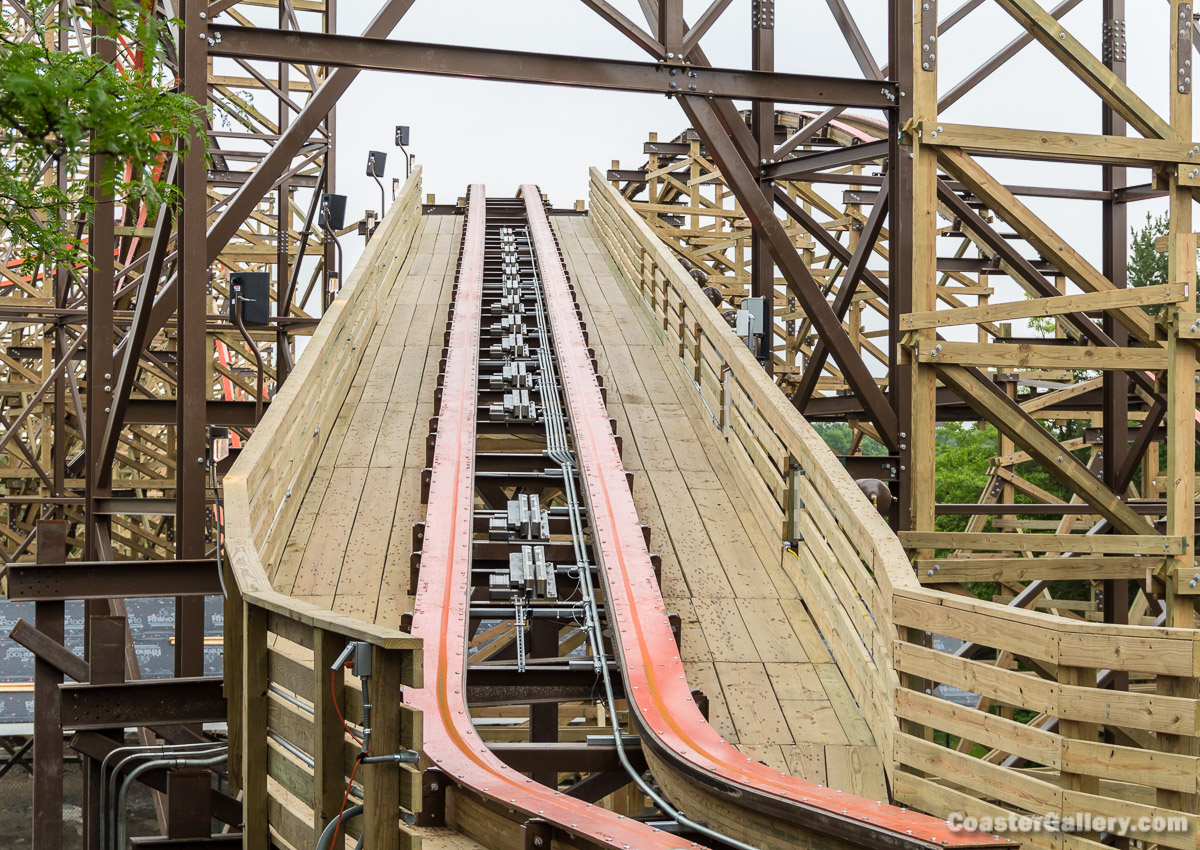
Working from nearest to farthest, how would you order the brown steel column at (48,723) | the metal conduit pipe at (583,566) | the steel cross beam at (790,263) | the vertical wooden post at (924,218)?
the metal conduit pipe at (583,566), the brown steel column at (48,723), the vertical wooden post at (924,218), the steel cross beam at (790,263)

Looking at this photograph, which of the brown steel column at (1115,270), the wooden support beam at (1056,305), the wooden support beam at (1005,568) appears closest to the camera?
the wooden support beam at (1056,305)

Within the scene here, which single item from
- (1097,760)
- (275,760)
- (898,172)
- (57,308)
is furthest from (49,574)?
(57,308)

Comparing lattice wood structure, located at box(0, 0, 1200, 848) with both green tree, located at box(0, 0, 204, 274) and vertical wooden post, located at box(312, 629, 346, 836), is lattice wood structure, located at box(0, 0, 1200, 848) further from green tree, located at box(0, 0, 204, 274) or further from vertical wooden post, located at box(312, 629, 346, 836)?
green tree, located at box(0, 0, 204, 274)

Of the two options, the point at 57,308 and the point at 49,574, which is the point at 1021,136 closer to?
the point at 49,574

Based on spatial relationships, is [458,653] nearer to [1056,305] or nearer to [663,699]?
[663,699]

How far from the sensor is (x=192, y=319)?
26.2ft

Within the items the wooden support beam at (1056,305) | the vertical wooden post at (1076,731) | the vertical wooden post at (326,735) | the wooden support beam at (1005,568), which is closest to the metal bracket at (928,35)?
the wooden support beam at (1056,305)

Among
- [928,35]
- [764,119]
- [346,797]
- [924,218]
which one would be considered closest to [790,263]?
[924,218]

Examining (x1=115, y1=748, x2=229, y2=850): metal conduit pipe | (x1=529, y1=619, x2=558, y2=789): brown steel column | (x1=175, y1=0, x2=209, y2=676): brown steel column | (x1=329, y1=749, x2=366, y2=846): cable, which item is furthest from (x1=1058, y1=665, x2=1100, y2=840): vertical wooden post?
(x1=175, y1=0, x2=209, y2=676): brown steel column

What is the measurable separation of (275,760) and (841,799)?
2.18 meters

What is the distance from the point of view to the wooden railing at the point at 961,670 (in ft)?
14.6

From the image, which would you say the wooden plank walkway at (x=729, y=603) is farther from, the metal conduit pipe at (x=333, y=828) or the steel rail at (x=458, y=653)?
the metal conduit pipe at (x=333, y=828)

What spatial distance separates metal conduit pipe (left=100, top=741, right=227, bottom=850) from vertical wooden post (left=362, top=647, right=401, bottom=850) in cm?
355

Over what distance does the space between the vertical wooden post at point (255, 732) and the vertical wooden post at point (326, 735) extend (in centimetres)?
80
